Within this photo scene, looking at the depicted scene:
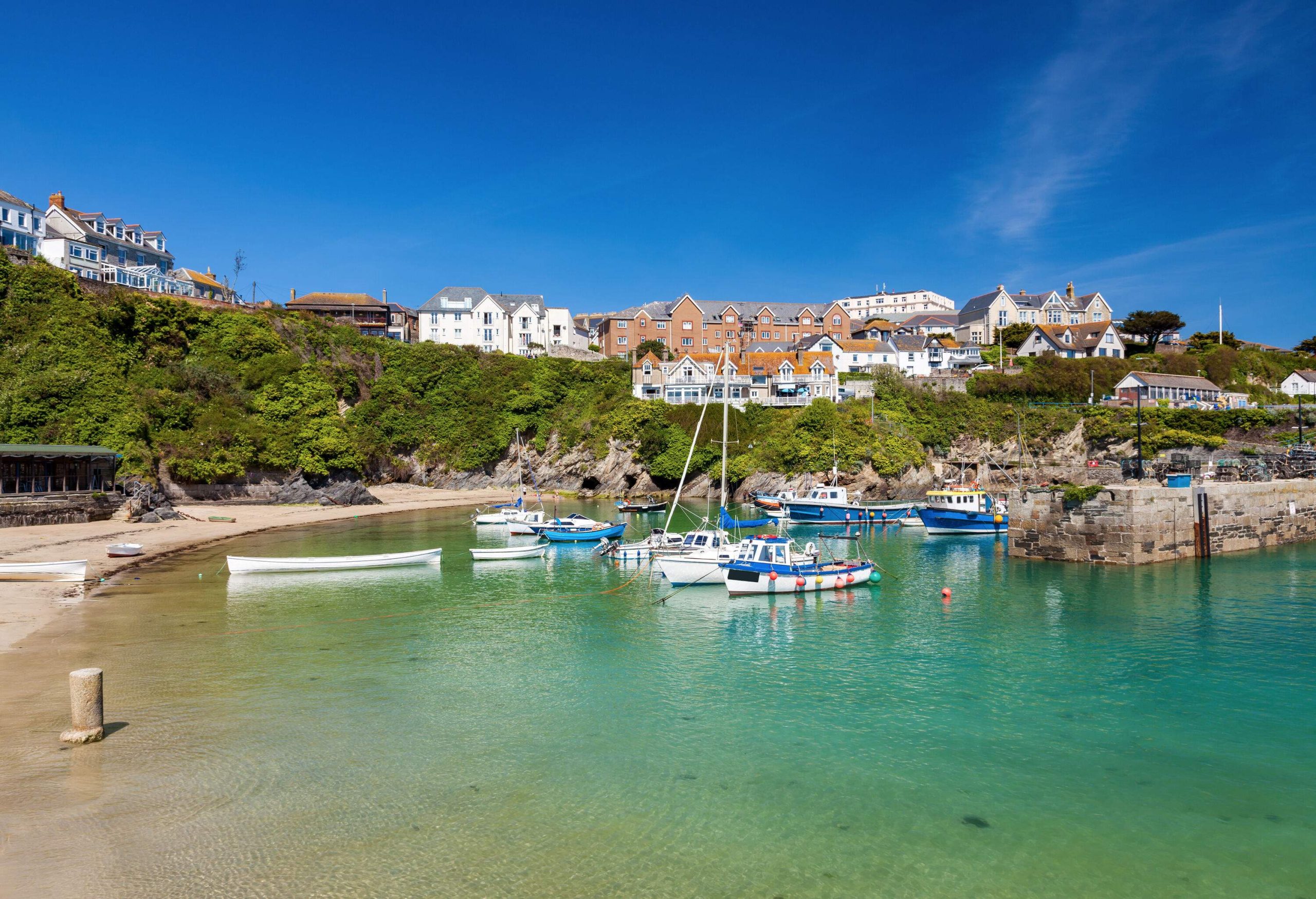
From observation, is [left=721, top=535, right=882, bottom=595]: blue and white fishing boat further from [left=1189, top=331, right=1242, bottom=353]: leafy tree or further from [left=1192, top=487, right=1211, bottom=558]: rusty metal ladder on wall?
[left=1189, top=331, right=1242, bottom=353]: leafy tree

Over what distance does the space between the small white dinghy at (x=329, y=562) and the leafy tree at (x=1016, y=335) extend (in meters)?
83.9

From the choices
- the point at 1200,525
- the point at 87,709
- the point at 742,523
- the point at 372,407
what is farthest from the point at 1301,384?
the point at 87,709

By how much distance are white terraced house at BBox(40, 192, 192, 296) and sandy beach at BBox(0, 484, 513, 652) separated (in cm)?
3307

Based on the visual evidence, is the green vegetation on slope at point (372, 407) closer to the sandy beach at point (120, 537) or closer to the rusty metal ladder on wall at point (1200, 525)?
the sandy beach at point (120, 537)

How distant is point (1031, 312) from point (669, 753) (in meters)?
109

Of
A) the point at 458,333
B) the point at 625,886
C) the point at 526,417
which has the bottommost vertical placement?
the point at 625,886

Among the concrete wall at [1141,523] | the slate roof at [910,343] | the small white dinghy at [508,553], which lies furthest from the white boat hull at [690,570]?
the slate roof at [910,343]

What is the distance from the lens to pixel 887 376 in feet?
259

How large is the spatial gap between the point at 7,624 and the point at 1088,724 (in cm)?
2915

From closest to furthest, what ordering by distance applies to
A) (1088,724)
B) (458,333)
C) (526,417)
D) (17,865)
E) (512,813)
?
(17,865) < (512,813) < (1088,724) < (526,417) < (458,333)

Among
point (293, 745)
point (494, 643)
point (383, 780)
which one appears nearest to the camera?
point (383, 780)

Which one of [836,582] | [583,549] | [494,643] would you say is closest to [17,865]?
[494,643]

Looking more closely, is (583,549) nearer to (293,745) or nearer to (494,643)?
(494,643)

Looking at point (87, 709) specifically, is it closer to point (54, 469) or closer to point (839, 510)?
point (54, 469)
